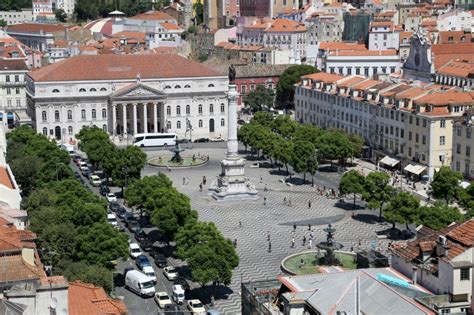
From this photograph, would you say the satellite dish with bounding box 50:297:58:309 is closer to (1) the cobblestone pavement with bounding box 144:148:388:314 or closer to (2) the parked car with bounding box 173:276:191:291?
(1) the cobblestone pavement with bounding box 144:148:388:314

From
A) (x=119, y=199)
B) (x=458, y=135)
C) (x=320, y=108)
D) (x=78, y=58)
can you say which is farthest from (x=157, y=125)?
(x=458, y=135)

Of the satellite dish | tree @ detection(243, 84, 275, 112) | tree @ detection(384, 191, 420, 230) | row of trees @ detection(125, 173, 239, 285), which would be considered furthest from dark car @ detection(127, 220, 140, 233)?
tree @ detection(243, 84, 275, 112)

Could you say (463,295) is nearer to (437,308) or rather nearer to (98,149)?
(437,308)

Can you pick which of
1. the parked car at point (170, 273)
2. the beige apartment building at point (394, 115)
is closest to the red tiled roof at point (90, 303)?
the parked car at point (170, 273)

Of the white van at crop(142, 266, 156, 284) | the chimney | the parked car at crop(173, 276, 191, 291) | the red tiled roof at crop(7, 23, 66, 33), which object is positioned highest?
the red tiled roof at crop(7, 23, 66, 33)

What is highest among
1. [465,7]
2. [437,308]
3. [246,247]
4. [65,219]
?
[465,7]

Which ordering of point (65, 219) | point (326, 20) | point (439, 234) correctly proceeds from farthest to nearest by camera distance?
point (326, 20) < point (65, 219) < point (439, 234)

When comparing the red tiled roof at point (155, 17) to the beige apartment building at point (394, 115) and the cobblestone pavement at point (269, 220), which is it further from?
the cobblestone pavement at point (269, 220)
